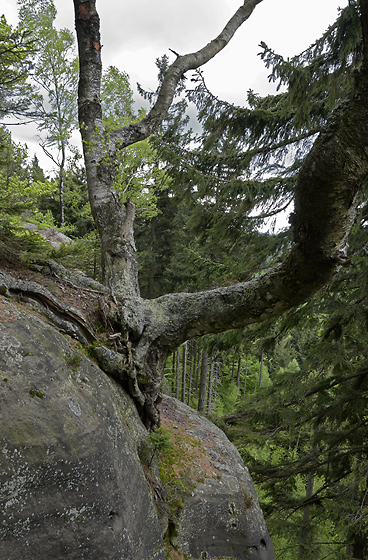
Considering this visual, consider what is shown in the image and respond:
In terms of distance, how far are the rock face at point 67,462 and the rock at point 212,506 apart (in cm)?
7

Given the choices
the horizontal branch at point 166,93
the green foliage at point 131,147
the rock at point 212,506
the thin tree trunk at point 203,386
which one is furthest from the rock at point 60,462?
the thin tree trunk at point 203,386

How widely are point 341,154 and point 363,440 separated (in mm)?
5698

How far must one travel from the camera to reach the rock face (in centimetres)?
210

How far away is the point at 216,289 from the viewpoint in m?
3.73

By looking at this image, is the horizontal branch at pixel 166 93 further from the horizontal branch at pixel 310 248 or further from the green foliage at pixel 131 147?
the green foliage at pixel 131 147

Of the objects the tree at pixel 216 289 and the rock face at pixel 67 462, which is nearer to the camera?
the tree at pixel 216 289

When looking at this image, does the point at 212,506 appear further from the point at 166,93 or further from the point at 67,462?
the point at 166,93

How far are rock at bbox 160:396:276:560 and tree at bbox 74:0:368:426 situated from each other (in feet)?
2.68

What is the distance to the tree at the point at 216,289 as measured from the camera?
187 cm

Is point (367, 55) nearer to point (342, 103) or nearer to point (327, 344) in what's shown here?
point (342, 103)

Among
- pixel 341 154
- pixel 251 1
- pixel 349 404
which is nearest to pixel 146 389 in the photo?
pixel 341 154

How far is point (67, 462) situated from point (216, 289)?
219 cm

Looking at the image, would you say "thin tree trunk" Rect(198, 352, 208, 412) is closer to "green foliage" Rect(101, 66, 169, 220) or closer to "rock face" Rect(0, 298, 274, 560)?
"green foliage" Rect(101, 66, 169, 220)

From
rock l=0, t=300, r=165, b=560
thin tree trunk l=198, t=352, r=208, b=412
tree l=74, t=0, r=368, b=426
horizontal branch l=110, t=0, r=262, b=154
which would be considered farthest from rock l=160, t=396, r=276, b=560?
thin tree trunk l=198, t=352, r=208, b=412
